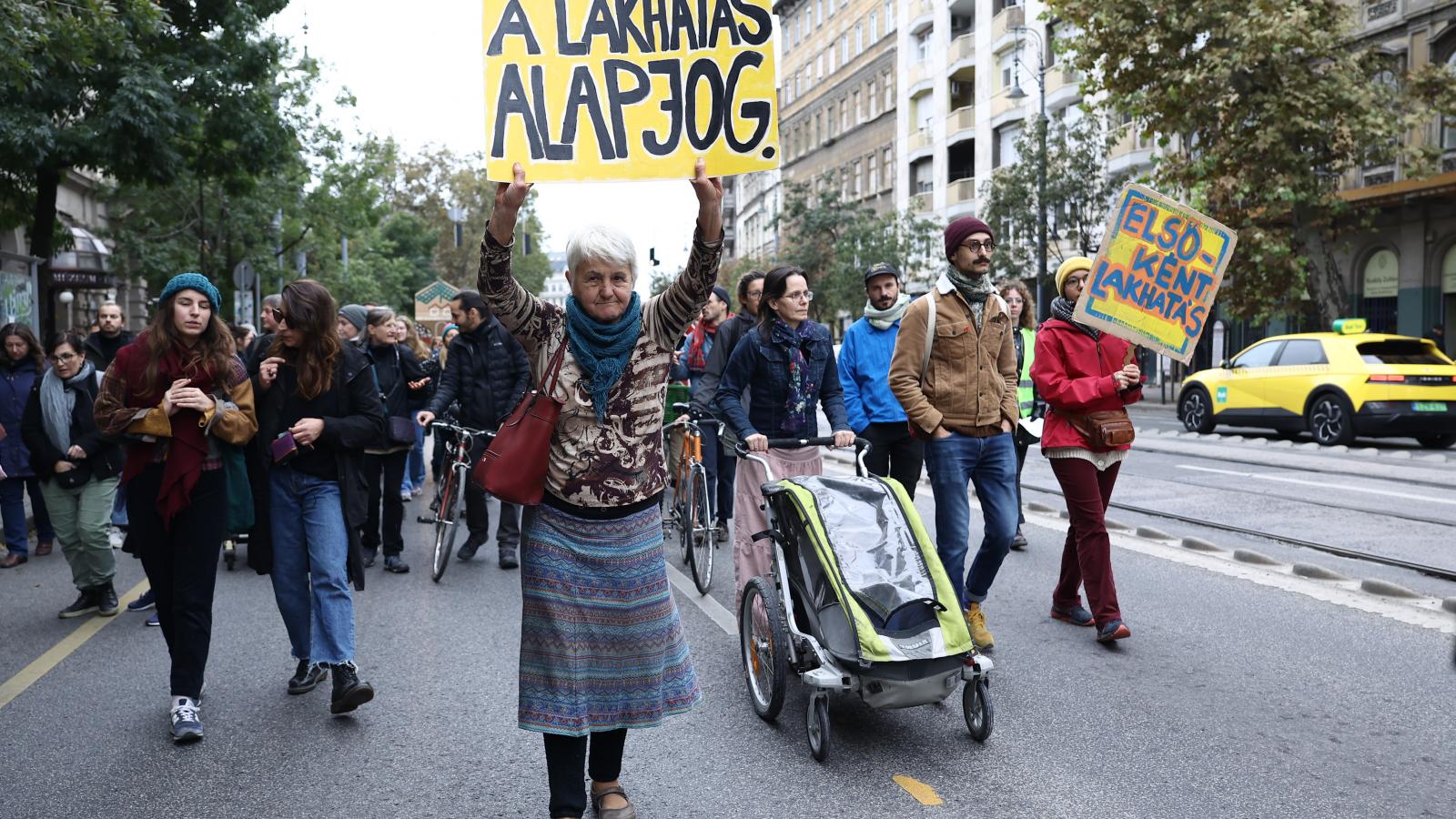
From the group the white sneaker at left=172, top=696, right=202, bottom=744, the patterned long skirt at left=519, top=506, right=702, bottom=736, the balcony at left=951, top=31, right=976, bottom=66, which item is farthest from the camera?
the balcony at left=951, top=31, right=976, bottom=66

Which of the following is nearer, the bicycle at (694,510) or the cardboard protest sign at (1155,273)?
the cardboard protest sign at (1155,273)

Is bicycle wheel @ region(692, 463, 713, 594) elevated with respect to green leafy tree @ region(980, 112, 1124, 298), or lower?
lower

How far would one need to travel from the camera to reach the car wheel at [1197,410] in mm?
20906

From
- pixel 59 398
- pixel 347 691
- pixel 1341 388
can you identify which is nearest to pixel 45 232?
pixel 59 398

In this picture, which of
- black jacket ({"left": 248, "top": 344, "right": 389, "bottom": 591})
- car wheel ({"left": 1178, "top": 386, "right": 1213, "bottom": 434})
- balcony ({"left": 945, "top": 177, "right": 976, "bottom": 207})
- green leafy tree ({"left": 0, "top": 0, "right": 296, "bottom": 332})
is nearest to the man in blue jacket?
black jacket ({"left": 248, "top": 344, "right": 389, "bottom": 591})

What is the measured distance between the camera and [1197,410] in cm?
2141

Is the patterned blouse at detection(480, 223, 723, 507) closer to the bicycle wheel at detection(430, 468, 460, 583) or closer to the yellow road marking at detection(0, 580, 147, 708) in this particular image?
the yellow road marking at detection(0, 580, 147, 708)

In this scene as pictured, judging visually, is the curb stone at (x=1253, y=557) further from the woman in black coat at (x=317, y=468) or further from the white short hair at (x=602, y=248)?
the white short hair at (x=602, y=248)

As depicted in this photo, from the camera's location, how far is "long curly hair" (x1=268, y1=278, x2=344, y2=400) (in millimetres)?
5250

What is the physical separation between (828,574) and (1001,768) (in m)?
0.92

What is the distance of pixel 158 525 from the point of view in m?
5.20

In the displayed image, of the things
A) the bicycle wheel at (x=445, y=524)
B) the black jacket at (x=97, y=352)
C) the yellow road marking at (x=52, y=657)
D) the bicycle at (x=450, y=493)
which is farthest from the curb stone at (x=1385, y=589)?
the black jacket at (x=97, y=352)

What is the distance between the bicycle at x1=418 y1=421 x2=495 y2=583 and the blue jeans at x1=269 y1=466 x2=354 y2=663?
3.06m

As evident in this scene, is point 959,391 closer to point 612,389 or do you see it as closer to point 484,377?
point 612,389
